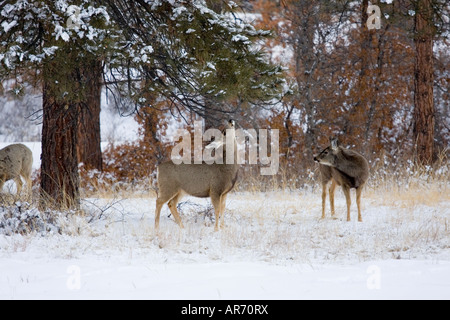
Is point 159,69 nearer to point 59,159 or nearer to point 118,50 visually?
point 118,50

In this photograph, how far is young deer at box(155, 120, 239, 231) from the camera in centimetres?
827

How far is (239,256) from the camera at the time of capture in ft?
21.5

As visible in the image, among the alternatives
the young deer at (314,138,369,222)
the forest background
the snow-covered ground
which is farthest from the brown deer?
the young deer at (314,138,369,222)

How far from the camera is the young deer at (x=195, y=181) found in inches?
325

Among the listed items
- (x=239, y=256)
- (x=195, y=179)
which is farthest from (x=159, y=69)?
(x=239, y=256)

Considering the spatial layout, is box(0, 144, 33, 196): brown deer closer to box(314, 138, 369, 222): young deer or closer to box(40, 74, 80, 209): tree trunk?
box(40, 74, 80, 209): tree trunk

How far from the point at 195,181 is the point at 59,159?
96.9 inches

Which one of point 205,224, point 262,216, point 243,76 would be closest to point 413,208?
point 262,216

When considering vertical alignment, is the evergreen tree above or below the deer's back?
above

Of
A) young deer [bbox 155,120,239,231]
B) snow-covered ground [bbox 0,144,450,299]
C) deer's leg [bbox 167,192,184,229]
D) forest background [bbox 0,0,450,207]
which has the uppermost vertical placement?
forest background [bbox 0,0,450,207]

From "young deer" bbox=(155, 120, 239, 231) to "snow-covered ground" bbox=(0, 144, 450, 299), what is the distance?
1.54 ft

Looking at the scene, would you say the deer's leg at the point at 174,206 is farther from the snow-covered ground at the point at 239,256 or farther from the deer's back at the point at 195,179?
the deer's back at the point at 195,179
